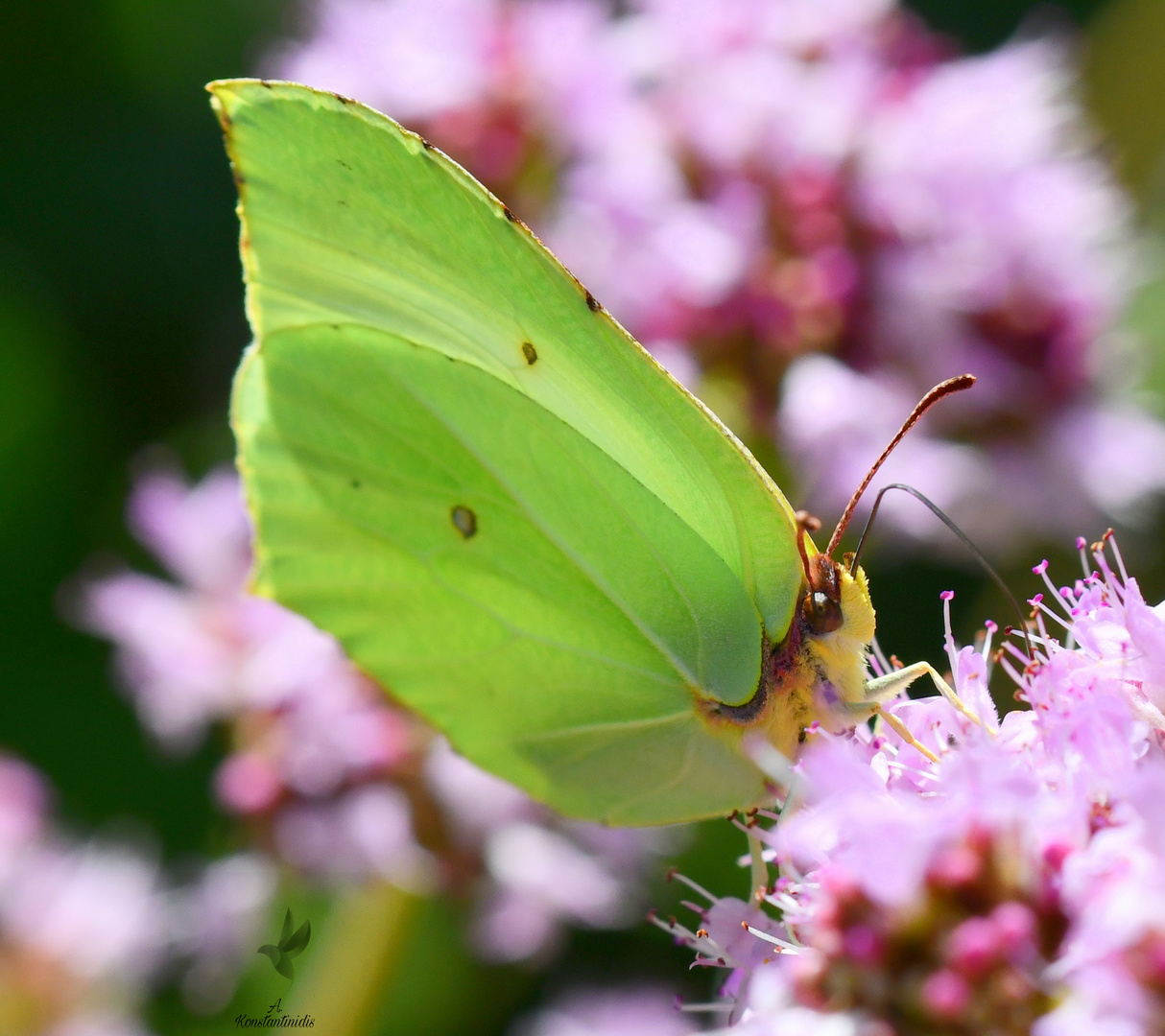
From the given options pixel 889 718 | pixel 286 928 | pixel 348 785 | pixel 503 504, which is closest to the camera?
pixel 889 718

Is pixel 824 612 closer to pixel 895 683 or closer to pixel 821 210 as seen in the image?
pixel 895 683

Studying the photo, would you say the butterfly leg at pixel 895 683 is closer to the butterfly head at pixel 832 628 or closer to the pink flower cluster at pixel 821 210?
the butterfly head at pixel 832 628

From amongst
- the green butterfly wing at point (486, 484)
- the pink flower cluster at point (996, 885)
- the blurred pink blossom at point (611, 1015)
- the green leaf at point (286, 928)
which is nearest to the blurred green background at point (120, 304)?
the blurred pink blossom at point (611, 1015)

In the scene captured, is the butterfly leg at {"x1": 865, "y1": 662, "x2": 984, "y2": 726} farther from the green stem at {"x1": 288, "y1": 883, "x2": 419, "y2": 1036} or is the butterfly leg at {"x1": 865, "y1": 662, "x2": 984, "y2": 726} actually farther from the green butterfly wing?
the green stem at {"x1": 288, "y1": 883, "x2": 419, "y2": 1036}

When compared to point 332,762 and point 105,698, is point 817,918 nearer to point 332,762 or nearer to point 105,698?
point 332,762

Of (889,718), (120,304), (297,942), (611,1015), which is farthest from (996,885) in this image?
(120,304)

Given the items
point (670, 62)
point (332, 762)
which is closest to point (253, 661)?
point (332, 762)

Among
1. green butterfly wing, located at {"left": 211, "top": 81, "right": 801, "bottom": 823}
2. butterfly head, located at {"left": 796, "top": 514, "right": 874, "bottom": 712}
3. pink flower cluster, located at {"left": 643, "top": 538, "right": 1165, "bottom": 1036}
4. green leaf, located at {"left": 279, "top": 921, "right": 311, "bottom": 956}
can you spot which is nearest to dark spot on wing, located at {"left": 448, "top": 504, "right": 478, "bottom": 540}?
green butterfly wing, located at {"left": 211, "top": 81, "right": 801, "bottom": 823}
